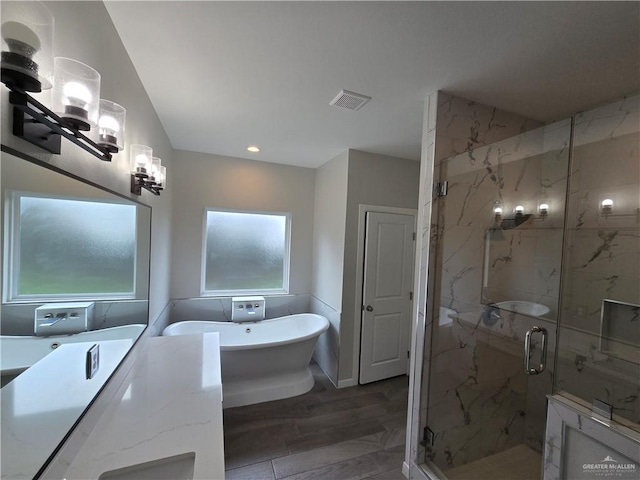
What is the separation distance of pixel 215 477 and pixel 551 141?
9.27ft

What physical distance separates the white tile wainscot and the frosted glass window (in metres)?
0.50

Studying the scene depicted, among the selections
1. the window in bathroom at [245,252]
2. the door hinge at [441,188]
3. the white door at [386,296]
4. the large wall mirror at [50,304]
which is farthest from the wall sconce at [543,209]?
the large wall mirror at [50,304]

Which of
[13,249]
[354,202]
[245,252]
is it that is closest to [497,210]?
[354,202]

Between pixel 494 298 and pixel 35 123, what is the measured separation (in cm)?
262

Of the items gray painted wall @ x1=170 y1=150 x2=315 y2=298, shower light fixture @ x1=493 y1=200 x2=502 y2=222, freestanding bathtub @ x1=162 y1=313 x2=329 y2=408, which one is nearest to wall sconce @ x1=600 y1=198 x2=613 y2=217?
shower light fixture @ x1=493 y1=200 x2=502 y2=222

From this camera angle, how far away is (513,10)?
108 centimetres

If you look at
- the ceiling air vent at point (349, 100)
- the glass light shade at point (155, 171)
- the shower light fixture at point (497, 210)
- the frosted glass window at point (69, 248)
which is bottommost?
the frosted glass window at point (69, 248)

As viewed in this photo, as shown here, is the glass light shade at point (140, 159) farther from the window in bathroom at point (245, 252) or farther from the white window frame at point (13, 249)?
the window in bathroom at point (245, 252)

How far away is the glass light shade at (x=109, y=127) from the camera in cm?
98

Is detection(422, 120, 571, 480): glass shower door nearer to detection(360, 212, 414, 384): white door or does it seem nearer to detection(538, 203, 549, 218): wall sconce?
detection(538, 203, 549, 218): wall sconce

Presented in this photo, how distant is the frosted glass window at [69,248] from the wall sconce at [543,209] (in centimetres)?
285

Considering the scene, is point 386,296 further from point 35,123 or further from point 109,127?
point 35,123

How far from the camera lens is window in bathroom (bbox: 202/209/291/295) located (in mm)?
3330

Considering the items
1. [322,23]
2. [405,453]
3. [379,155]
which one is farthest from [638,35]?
[405,453]
